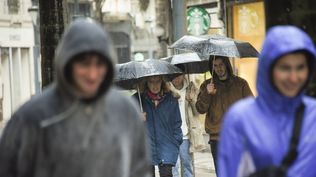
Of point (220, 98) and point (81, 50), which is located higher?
point (81, 50)

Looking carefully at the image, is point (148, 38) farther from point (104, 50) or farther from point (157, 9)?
point (104, 50)

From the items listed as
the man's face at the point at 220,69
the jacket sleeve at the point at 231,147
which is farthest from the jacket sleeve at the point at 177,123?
the jacket sleeve at the point at 231,147

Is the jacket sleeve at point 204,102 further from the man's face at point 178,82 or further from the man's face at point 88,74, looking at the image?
the man's face at point 88,74

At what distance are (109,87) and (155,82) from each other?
5447mm

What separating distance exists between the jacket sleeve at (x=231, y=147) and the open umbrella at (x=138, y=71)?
508cm

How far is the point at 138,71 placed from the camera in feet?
27.6

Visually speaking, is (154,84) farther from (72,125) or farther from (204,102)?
(72,125)

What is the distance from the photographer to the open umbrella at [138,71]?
841 centimetres

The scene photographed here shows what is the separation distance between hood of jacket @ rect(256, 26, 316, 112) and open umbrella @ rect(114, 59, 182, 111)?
17.0 feet

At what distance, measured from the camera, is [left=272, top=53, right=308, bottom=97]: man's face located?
3.14 m

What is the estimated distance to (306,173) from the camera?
3.12m

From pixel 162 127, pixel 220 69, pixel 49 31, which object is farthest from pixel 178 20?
pixel 220 69

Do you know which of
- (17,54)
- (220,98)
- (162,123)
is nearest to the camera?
(220,98)

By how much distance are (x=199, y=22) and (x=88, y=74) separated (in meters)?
14.2
